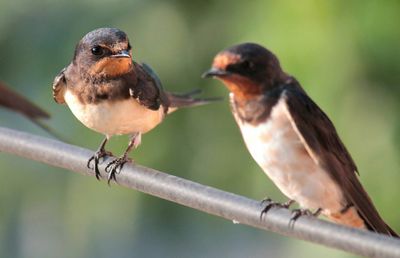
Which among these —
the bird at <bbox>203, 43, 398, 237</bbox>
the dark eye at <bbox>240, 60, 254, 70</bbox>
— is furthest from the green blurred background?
the dark eye at <bbox>240, 60, 254, 70</bbox>

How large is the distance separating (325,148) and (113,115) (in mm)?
344

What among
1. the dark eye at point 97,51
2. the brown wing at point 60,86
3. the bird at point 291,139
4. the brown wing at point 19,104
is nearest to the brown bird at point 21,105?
the brown wing at point 19,104

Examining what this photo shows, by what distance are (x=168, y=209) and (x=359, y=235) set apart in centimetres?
273

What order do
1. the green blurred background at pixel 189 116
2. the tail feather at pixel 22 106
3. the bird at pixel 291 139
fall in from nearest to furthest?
the bird at pixel 291 139 < the tail feather at pixel 22 106 < the green blurred background at pixel 189 116

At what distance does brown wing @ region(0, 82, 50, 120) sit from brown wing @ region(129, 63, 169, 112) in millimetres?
466

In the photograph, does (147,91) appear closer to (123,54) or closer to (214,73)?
(123,54)

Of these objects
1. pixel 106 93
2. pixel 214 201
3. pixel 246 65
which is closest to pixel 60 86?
pixel 106 93

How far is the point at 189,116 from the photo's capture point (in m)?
3.74

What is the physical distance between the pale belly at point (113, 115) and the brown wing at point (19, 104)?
1.72 ft

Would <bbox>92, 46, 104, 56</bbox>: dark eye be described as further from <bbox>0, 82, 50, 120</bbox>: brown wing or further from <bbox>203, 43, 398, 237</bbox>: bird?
<bbox>0, 82, 50, 120</bbox>: brown wing

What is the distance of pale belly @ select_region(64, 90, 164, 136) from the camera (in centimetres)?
223

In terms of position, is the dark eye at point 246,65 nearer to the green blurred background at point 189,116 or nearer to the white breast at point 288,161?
the white breast at point 288,161

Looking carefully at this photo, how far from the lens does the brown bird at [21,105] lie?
2.80 metres

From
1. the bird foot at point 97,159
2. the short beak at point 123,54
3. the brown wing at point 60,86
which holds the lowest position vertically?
the bird foot at point 97,159
